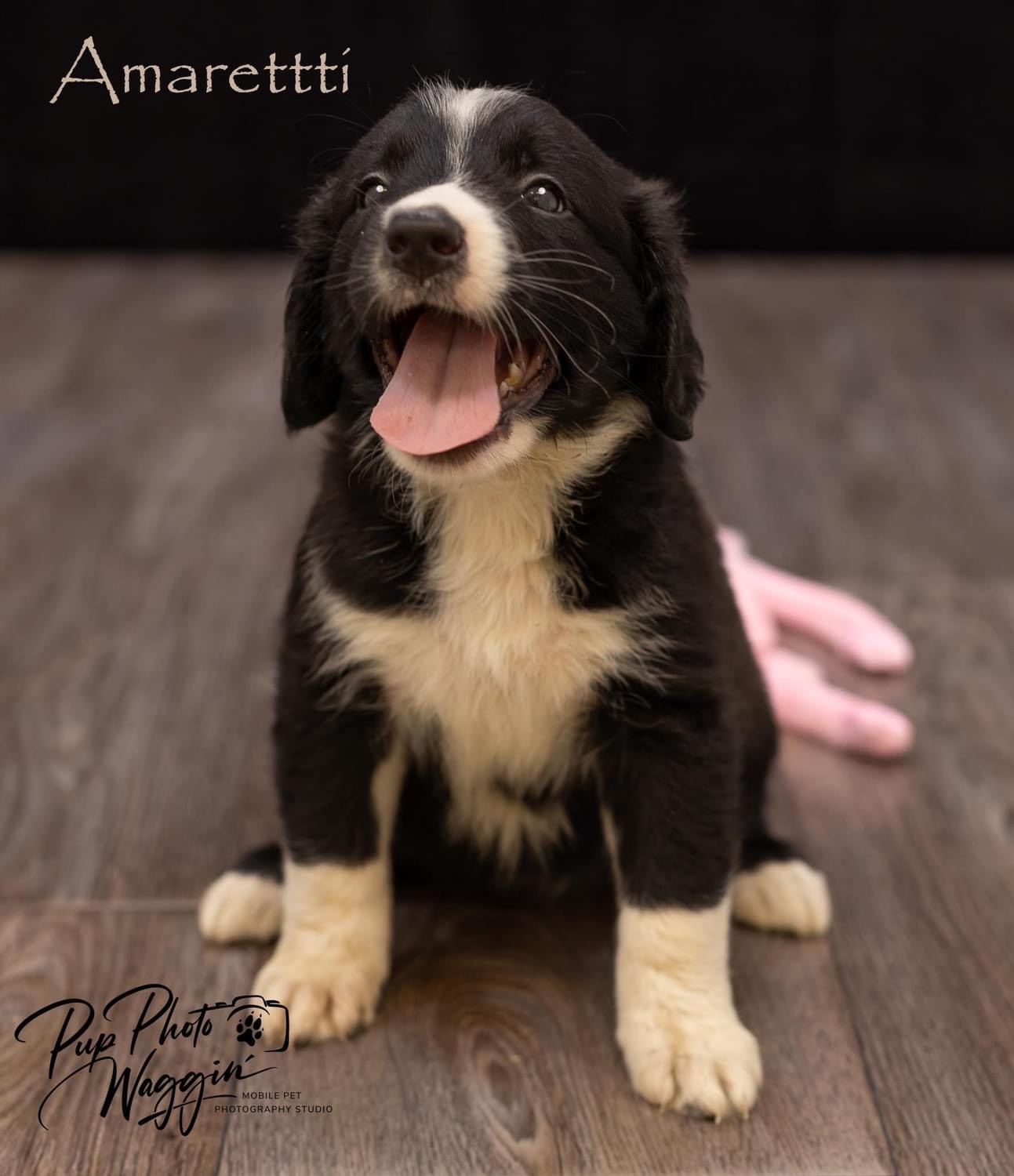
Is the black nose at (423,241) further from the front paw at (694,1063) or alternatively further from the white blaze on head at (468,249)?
the front paw at (694,1063)

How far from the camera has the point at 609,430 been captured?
189 centimetres

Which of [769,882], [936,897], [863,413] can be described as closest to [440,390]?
[769,882]

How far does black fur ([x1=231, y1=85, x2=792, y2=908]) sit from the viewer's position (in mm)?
1797

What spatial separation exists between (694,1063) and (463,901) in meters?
0.52

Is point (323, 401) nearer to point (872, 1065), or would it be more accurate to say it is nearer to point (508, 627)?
point (508, 627)

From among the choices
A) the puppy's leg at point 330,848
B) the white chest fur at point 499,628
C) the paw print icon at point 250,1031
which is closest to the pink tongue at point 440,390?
the white chest fur at point 499,628

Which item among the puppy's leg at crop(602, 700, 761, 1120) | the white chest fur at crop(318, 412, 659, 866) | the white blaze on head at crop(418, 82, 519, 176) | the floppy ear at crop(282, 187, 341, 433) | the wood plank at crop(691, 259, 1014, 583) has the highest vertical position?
the white blaze on head at crop(418, 82, 519, 176)

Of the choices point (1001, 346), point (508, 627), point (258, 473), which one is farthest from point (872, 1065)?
point (1001, 346)

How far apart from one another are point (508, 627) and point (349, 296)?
17.0 inches

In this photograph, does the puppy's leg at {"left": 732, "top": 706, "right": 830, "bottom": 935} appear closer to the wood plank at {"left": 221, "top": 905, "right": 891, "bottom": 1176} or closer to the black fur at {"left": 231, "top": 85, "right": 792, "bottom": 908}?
the wood plank at {"left": 221, "top": 905, "right": 891, "bottom": 1176}

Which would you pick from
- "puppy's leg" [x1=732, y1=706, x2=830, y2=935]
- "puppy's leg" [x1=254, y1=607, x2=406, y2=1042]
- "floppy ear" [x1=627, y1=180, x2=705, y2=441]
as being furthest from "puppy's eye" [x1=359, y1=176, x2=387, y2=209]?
"puppy's leg" [x1=732, y1=706, x2=830, y2=935]

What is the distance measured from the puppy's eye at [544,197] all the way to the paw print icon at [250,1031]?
1055 mm

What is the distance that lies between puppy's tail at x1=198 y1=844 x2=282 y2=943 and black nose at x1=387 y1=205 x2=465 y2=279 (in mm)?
950

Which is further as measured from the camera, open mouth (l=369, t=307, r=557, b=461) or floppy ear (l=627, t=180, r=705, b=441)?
floppy ear (l=627, t=180, r=705, b=441)
